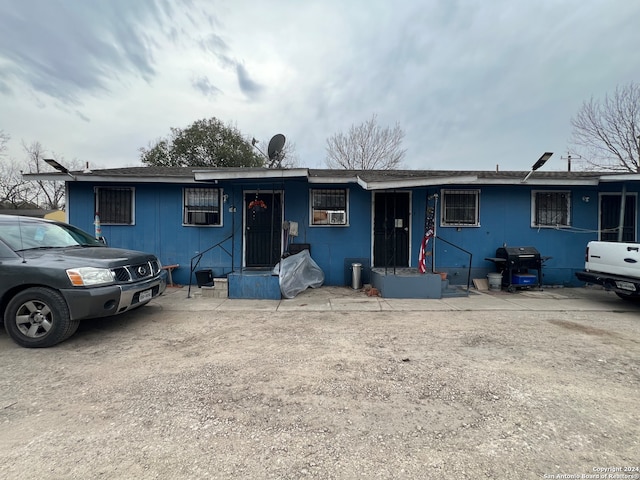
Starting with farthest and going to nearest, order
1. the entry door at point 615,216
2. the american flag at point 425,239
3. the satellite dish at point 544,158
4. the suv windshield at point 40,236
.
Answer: the entry door at point 615,216, the satellite dish at point 544,158, the american flag at point 425,239, the suv windshield at point 40,236

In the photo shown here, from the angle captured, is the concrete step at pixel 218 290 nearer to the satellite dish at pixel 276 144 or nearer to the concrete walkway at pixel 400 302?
the concrete walkway at pixel 400 302

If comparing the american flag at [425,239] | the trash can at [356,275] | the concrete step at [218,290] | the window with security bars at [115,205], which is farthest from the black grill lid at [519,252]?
the window with security bars at [115,205]

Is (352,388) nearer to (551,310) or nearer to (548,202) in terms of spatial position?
(551,310)

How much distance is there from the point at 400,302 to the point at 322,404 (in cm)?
422

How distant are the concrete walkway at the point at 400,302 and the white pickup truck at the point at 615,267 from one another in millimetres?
516

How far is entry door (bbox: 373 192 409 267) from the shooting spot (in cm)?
846

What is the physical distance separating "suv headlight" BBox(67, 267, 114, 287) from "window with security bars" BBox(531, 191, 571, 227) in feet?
32.3

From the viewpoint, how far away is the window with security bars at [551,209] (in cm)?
859

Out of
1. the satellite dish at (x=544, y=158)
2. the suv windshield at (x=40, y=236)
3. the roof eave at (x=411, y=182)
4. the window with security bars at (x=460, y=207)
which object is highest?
the satellite dish at (x=544, y=158)

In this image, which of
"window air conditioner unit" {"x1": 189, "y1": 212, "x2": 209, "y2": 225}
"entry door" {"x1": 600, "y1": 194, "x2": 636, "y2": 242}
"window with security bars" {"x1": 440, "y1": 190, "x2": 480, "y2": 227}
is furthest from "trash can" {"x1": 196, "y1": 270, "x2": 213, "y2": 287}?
"entry door" {"x1": 600, "y1": 194, "x2": 636, "y2": 242}

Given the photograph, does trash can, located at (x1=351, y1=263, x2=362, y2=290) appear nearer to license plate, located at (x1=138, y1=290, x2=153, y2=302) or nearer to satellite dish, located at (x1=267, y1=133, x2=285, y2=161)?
satellite dish, located at (x1=267, y1=133, x2=285, y2=161)

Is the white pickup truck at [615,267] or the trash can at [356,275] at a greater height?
the white pickup truck at [615,267]

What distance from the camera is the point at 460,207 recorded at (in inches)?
336

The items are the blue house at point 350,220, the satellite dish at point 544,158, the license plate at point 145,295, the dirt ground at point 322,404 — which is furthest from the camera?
the blue house at point 350,220
